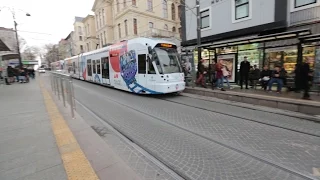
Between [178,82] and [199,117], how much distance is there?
13.6 feet

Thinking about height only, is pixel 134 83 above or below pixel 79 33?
below

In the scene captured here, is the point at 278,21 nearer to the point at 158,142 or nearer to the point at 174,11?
the point at 158,142

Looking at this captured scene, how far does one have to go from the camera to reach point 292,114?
655 centimetres

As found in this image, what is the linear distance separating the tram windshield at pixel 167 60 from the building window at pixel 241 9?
6.14 m

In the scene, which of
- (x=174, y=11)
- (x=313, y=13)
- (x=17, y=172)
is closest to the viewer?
(x=17, y=172)

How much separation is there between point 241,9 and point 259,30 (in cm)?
218

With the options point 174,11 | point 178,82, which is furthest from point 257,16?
point 174,11

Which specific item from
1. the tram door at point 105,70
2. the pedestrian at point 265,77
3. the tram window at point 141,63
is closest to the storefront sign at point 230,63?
the pedestrian at point 265,77

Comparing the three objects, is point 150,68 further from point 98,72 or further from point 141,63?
point 98,72

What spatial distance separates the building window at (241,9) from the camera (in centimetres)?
1292

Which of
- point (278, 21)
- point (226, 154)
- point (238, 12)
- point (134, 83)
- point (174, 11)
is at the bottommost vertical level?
point (226, 154)

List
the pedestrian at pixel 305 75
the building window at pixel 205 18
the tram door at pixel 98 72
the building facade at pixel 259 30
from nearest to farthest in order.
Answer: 1. the pedestrian at pixel 305 75
2. the building facade at pixel 259 30
3. the building window at pixel 205 18
4. the tram door at pixel 98 72

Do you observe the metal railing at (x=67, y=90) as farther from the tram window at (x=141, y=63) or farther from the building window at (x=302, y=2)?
the building window at (x=302, y=2)

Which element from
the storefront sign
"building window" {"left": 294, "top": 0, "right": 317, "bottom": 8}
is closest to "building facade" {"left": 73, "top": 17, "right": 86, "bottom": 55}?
the storefront sign
